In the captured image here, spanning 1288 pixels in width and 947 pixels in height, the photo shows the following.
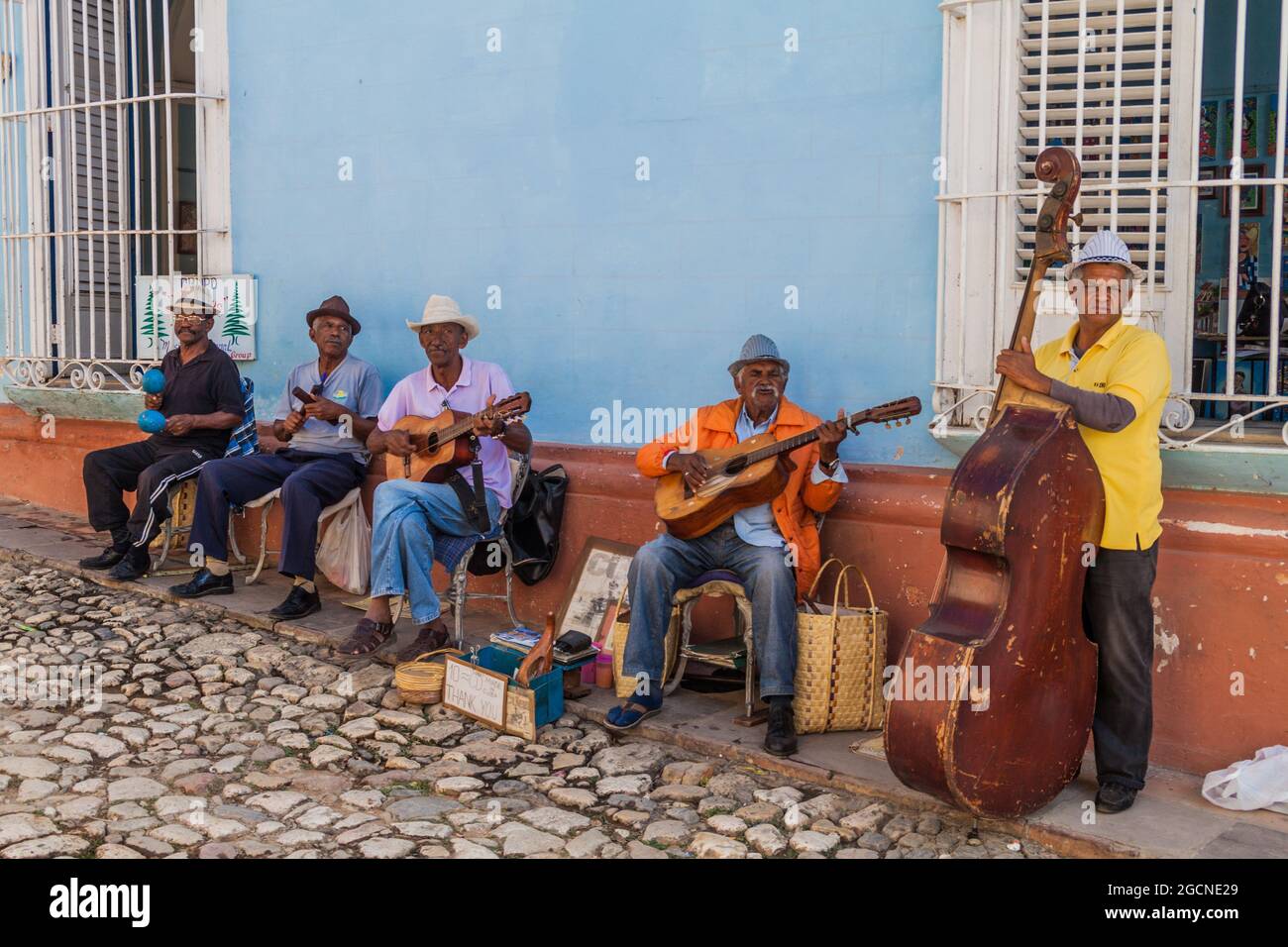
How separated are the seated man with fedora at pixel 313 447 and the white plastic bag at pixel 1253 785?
386 cm

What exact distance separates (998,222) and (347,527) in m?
3.38

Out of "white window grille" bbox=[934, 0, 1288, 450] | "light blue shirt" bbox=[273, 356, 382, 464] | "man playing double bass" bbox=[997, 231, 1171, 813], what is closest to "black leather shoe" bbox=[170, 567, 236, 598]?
"light blue shirt" bbox=[273, 356, 382, 464]

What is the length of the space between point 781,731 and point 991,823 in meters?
0.80

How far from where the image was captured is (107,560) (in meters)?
6.60

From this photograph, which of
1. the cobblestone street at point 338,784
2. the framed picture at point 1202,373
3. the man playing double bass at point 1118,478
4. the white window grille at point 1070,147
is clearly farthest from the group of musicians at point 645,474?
the framed picture at point 1202,373

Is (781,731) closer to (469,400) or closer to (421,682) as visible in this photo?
(421,682)

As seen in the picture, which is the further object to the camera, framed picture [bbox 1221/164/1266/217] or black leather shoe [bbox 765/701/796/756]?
framed picture [bbox 1221/164/1266/217]

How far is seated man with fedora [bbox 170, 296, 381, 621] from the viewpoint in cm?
597

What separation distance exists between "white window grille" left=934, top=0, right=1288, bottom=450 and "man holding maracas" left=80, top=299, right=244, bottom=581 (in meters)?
3.70

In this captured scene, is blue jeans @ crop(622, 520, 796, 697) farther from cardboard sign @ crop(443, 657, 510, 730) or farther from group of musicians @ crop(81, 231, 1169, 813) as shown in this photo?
cardboard sign @ crop(443, 657, 510, 730)

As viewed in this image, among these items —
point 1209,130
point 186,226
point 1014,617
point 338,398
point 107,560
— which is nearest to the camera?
point 1014,617

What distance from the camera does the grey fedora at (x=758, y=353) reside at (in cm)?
462

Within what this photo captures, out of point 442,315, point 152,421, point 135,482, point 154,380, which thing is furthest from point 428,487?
point 135,482

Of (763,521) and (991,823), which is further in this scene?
(763,521)
